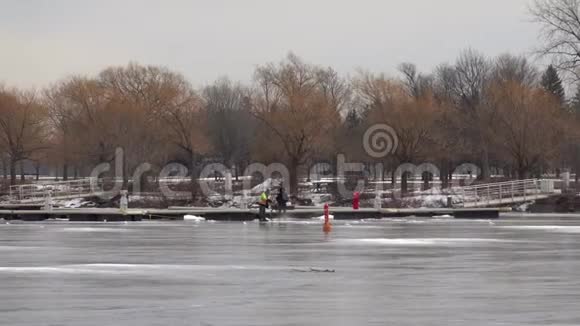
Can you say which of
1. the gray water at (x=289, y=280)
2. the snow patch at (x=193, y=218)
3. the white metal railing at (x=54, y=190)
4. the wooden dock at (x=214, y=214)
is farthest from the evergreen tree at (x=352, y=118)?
the gray water at (x=289, y=280)

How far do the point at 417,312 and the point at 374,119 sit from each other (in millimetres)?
76210

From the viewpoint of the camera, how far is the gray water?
14.5 meters

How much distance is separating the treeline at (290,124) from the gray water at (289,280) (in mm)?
48736

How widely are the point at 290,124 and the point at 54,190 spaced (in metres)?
18.4

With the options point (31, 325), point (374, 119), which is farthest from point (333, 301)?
point (374, 119)

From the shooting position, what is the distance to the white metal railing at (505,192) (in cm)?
6844

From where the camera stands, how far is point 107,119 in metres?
87.1

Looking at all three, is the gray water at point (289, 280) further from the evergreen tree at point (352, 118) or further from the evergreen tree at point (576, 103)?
the evergreen tree at point (352, 118)

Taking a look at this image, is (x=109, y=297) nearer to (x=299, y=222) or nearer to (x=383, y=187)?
(x=299, y=222)

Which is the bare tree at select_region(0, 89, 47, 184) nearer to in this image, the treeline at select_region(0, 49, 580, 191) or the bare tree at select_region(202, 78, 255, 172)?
the treeline at select_region(0, 49, 580, 191)

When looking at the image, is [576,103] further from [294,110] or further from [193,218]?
[193,218]

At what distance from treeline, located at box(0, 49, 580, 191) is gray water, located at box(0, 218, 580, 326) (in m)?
48.7

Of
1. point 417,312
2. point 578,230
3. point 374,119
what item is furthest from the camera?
point 374,119

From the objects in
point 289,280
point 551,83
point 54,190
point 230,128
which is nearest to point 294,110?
point 54,190
